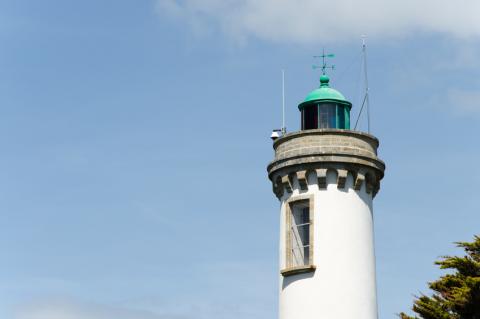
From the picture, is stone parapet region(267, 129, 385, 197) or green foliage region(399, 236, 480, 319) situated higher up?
stone parapet region(267, 129, 385, 197)

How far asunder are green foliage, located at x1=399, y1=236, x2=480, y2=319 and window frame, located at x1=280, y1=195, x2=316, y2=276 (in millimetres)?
4532

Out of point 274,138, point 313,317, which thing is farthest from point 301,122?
point 313,317

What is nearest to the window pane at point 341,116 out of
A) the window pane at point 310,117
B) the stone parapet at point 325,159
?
the window pane at point 310,117

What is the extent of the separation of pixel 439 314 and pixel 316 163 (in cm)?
624

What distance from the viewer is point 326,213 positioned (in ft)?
112

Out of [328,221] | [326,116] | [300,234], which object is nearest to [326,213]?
[328,221]

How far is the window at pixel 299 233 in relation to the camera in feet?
113

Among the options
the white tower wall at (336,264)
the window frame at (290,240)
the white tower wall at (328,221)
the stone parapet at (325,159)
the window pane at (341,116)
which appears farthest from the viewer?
the window pane at (341,116)

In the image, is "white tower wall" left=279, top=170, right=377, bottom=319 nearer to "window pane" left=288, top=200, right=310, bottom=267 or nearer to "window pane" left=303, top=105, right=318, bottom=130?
"window pane" left=288, top=200, right=310, bottom=267

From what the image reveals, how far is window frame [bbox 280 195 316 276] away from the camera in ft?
111

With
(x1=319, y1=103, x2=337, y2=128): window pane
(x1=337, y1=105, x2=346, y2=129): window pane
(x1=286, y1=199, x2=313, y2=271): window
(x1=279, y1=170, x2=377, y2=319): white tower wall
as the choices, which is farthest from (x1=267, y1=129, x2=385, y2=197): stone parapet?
(x1=337, y1=105, x2=346, y2=129): window pane

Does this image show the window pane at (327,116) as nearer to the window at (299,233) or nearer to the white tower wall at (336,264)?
the white tower wall at (336,264)

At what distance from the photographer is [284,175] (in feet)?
115

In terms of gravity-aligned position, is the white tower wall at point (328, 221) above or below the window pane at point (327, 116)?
below
